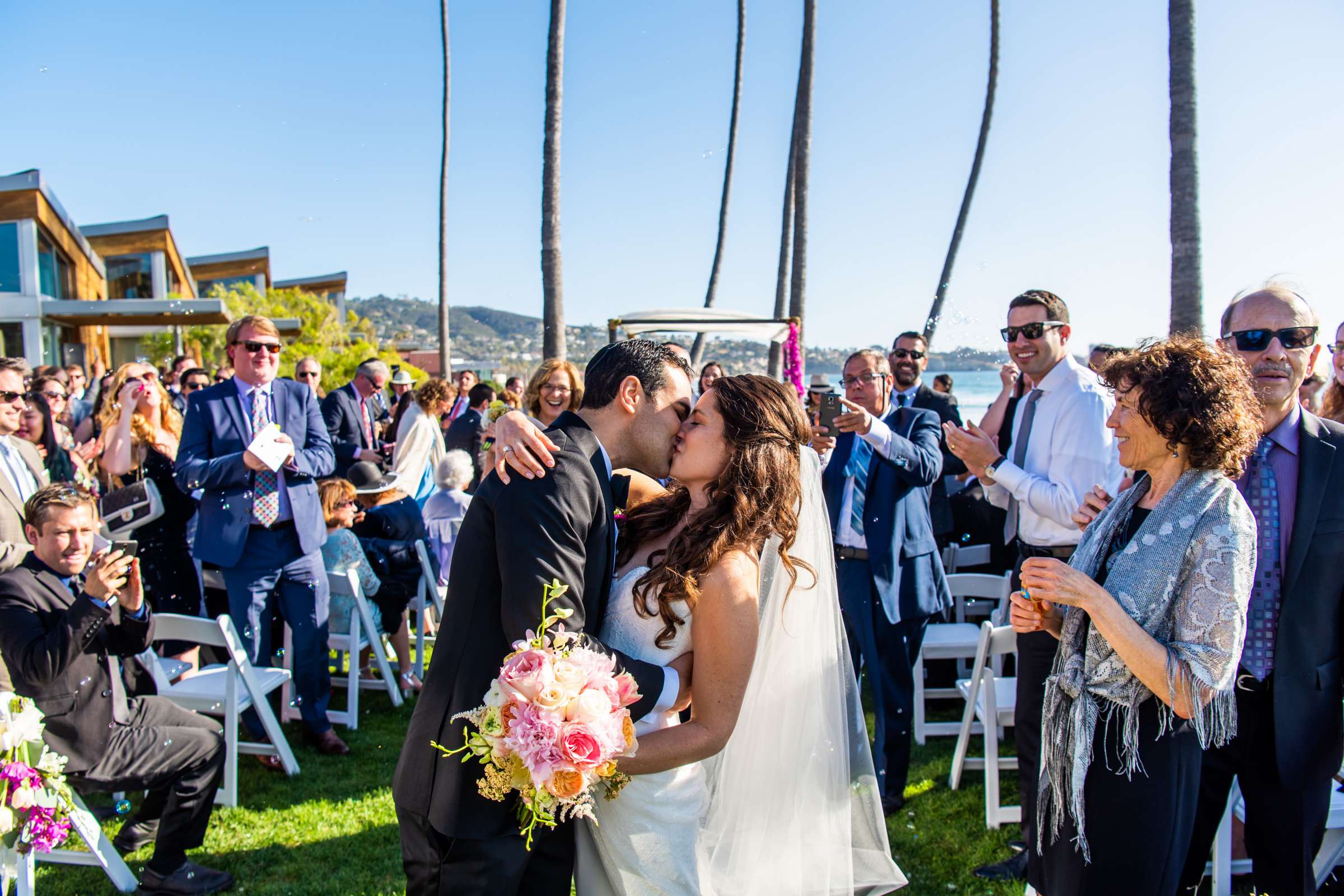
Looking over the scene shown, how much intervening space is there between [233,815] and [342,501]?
2.18 metres

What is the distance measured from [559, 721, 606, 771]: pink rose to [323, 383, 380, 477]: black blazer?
24.9ft

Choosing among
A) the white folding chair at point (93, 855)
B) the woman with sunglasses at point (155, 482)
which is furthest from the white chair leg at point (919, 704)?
the woman with sunglasses at point (155, 482)

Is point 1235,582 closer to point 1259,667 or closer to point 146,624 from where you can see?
point 1259,667

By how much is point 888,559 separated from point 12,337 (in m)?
26.9

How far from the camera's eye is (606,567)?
7.53 feet

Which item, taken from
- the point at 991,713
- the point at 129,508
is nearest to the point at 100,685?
the point at 129,508

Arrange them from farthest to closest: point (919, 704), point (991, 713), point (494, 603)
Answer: point (919, 704) < point (991, 713) < point (494, 603)

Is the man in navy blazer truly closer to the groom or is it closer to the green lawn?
the green lawn

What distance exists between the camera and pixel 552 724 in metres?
1.81

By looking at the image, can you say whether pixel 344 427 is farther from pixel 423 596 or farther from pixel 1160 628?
pixel 1160 628

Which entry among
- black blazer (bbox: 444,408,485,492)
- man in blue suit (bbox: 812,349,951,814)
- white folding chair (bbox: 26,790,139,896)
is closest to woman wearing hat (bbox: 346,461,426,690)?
black blazer (bbox: 444,408,485,492)

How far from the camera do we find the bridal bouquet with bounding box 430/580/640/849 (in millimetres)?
1826

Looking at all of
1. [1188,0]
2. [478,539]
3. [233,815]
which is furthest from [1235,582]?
[1188,0]

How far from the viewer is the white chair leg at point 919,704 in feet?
17.1
